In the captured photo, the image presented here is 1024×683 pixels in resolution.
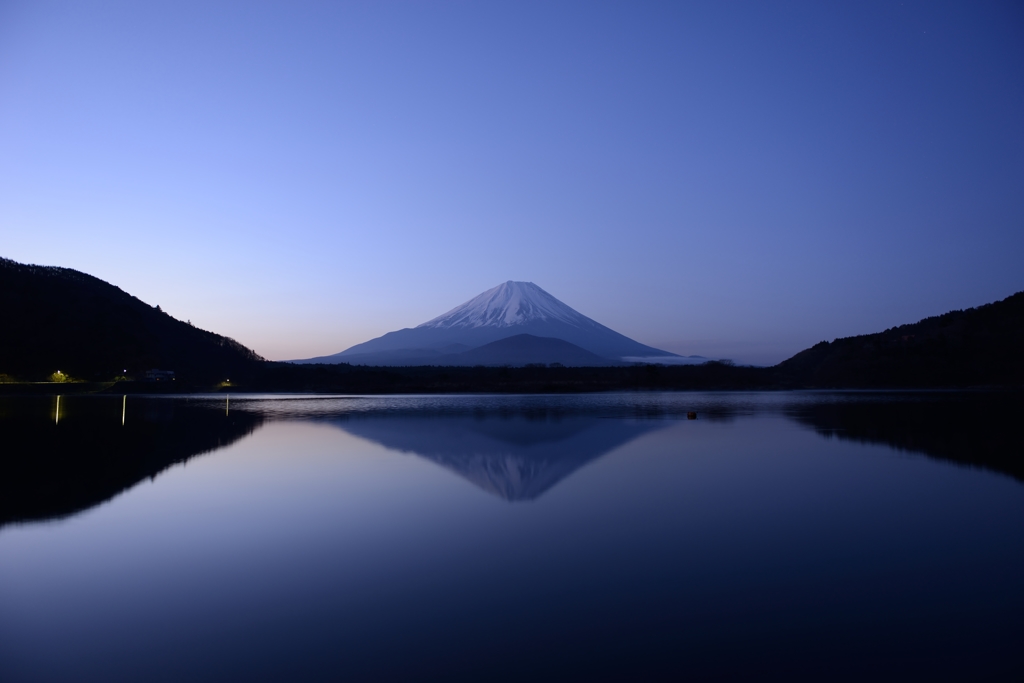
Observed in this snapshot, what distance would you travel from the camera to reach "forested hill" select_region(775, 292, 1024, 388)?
187 ft

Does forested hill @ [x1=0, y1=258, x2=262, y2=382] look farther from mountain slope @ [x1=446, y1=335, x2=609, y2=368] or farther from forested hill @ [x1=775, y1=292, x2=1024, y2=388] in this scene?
mountain slope @ [x1=446, y1=335, x2=609, y2=368]

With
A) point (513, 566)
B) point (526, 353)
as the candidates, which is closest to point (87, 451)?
point (513, 566)

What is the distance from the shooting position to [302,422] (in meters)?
22.3

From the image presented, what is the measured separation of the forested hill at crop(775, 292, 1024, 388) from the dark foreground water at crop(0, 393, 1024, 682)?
52.8 meters

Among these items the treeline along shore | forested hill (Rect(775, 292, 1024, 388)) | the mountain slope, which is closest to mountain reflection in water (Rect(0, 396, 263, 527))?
the treeline along shore

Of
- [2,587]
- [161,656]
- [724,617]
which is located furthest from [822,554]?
[2,587]

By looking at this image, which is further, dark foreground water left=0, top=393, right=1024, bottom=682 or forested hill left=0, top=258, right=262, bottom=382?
forested hill left=0, top=258, right=262, bottom=382

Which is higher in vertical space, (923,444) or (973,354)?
(973,354)

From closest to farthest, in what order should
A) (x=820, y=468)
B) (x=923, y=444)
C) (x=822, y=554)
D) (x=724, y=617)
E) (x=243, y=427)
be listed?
1. (x=724, y=617)
2. (x=822, y=554)
3. (x=820, y=468)
4. (x=923, y=444)
5. (x=243, y=427)

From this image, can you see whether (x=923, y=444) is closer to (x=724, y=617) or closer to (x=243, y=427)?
(x=724, y=617)

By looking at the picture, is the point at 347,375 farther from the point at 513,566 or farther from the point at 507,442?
the point at 513,566

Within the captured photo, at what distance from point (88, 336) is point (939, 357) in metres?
79.9

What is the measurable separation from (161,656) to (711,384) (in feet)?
199

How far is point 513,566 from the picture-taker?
5.99 m
